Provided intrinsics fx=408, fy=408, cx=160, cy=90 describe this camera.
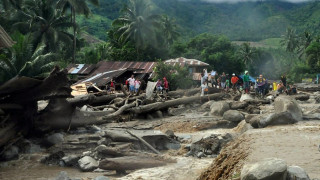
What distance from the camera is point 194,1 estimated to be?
140m

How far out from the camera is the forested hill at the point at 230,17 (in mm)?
104812

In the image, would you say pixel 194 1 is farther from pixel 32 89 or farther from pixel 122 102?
pixel 32 89

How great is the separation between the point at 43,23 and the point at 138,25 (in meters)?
10.7

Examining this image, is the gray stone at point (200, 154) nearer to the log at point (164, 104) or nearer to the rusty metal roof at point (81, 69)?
the log at point (164, 104)

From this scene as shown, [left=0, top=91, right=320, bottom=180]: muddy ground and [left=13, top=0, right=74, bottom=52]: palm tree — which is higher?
[left=13, top=0, right=74, bottom=52]: palm tree

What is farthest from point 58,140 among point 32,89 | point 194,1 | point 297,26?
point 194,1

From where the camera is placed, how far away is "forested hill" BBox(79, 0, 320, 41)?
104812 mm

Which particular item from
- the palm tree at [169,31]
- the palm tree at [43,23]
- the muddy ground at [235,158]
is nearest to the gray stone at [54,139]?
the muddy ground at [235,158]

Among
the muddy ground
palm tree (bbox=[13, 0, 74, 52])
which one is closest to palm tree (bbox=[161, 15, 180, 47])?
palm tree (bbox=[13, 0, 74, 52])

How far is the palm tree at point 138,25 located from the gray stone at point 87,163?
34.6 metres

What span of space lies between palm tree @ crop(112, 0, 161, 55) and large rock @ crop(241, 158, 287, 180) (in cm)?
4003

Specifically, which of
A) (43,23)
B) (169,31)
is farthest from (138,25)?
(169,31)

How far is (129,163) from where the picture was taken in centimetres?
1073

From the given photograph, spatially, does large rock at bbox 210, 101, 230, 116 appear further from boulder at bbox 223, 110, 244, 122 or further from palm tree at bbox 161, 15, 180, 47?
palm tree at bbox 161, 15, 180, 47
